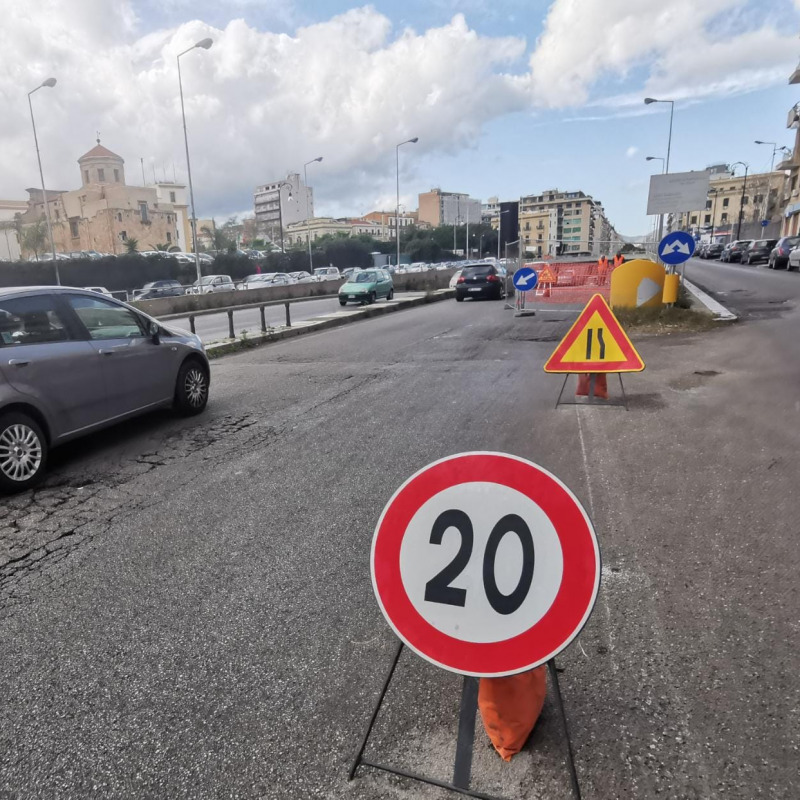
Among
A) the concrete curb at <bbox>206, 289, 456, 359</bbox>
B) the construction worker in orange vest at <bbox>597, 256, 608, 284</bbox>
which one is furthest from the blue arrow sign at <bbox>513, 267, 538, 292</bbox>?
the construction worker in orange vest at <bbox>597, 256, 608, 284</bbox>

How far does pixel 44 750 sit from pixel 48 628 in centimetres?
90

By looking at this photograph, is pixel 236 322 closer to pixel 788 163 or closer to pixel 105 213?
pixel 788 163

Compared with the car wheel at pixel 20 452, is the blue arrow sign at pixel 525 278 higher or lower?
higher

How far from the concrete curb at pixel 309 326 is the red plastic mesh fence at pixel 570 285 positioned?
496 centimetres

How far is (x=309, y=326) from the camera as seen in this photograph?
17000 millimetres

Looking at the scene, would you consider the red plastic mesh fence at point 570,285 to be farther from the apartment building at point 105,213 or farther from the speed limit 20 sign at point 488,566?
the apartment building at point 105,213

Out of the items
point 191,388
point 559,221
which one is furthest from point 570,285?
point 559,221

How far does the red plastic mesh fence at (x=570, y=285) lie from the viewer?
23983 millimetres

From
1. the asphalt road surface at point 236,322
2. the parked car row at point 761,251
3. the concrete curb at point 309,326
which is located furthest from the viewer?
the parked car row at point 761,251

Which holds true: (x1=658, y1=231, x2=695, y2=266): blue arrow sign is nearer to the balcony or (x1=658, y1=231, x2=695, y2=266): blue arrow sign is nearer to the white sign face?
the white sign face

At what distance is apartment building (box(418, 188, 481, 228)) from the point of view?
136 meters

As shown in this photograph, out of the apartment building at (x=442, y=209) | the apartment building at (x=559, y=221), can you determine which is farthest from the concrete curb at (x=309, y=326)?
the apartment building at (x=559, y=221)

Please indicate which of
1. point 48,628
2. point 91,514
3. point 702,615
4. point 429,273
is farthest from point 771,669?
point 429,273

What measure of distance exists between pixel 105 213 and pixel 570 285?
80629 millimetres
